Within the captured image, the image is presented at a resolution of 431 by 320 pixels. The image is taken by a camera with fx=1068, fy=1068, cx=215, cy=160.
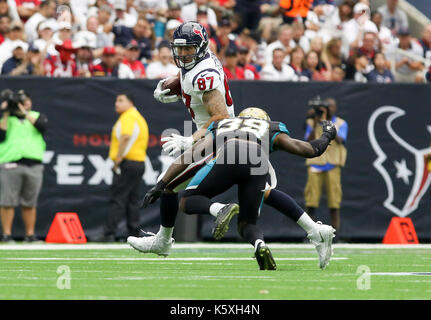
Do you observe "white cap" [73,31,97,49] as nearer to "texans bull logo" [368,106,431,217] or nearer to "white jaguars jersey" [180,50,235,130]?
"texans bull logo" [368,106,431,217]

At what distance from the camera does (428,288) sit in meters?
6.41

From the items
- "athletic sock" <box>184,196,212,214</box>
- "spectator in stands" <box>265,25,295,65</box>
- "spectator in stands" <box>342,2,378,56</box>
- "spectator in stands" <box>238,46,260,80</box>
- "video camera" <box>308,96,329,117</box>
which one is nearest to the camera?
"athletic sock" <box>184,196,212,214</box>

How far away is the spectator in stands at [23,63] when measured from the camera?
45.4 ft

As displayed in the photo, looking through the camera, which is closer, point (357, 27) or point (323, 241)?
point (323, 241)

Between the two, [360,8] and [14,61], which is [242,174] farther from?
[360,8]

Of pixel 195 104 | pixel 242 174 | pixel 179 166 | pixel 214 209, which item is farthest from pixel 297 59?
pixel 214 209

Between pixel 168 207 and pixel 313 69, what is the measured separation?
7424 millimetres

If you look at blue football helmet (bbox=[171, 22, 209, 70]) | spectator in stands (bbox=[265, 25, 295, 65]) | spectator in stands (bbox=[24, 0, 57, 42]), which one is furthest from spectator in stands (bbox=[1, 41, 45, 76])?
blue football helmet (bbox=[171, 22, 209, 70])

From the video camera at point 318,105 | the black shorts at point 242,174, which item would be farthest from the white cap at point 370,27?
the black shorts at point 242,174

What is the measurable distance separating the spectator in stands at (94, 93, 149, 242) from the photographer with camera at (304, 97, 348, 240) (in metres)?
2.20

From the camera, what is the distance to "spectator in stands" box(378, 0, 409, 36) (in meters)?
17.8

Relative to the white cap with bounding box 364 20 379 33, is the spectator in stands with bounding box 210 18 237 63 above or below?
below

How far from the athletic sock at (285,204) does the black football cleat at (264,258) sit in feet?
1.83

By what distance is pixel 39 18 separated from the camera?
1520 centimetres
